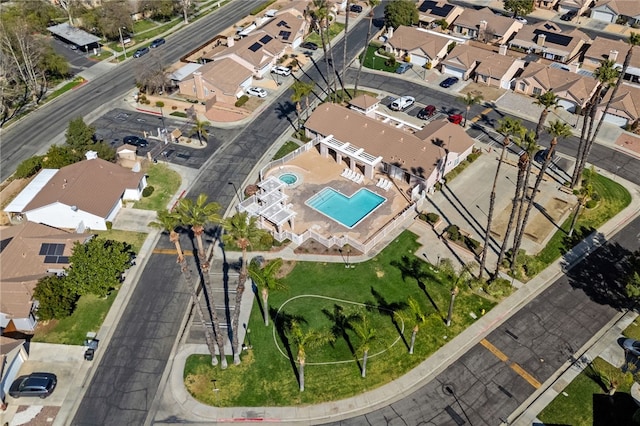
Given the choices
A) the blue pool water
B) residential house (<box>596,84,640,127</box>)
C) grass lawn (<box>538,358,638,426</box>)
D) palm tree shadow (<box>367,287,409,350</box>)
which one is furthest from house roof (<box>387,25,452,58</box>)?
grass lawn (<box>538,358,638,426</box>)

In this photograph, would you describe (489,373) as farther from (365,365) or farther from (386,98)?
(386,98)

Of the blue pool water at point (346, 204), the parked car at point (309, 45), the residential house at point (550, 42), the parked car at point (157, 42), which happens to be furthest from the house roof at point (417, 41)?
the parked car at point (157, 42)

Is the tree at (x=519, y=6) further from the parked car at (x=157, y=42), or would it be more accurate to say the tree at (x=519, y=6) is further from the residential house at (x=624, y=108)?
the parked car at (x=157, y=42)

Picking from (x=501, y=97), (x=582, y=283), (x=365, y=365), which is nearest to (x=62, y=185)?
(x=365, y=365)

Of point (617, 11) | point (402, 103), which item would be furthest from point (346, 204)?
point (617, 11)

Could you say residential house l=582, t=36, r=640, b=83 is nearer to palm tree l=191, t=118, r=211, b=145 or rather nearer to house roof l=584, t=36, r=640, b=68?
house roof l=584, t=36, r=640, b=68

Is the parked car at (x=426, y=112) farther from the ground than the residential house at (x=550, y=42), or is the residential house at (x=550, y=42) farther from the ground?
the residential house at (x=550, y=42)

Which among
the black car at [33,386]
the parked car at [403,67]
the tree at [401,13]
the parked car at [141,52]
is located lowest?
the black car at [33,386]
